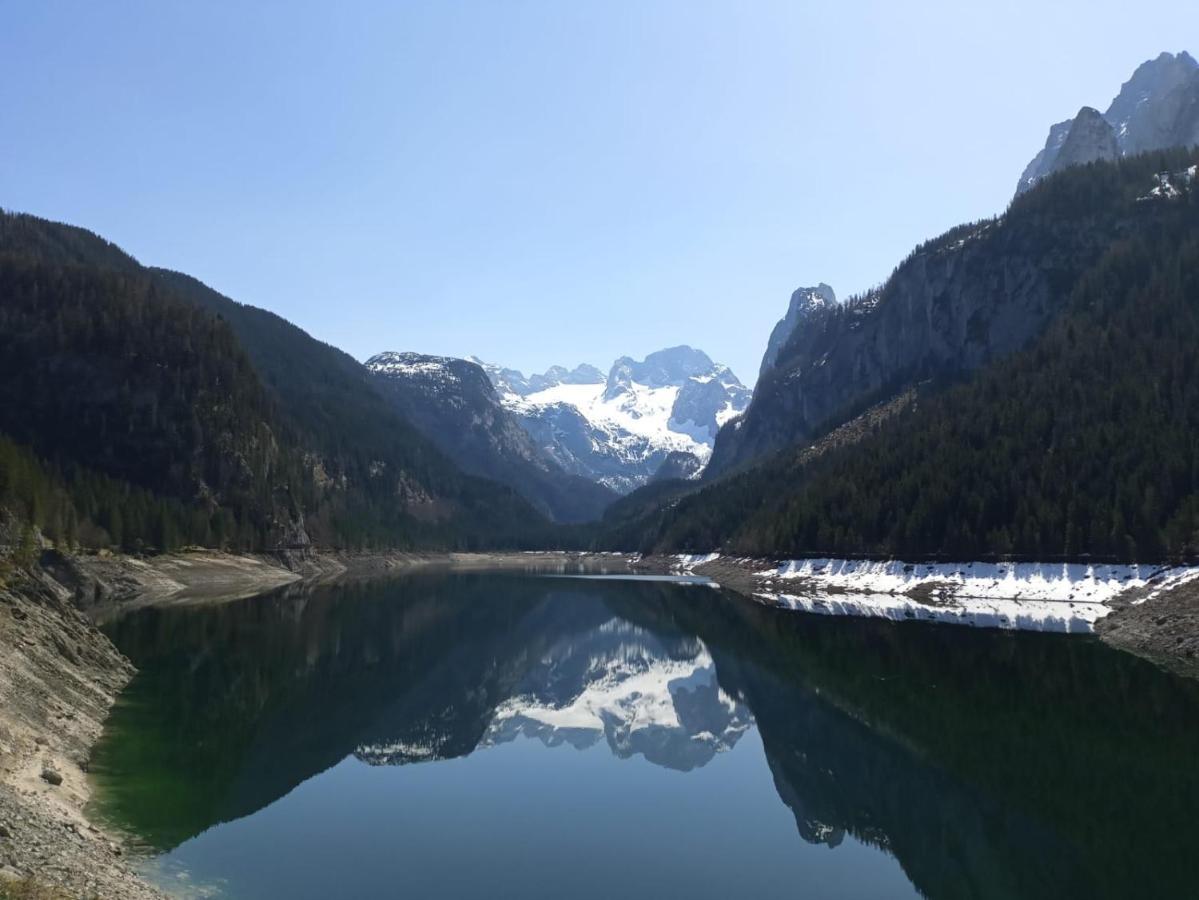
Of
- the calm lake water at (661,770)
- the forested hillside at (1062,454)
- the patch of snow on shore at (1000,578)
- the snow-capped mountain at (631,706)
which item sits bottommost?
the snow-capped mountain at (631,706)

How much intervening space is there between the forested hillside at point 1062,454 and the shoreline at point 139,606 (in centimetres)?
492

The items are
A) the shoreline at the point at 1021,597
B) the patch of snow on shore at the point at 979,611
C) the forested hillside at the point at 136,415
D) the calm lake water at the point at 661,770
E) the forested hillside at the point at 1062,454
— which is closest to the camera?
the calm lake water at the point at 661,770

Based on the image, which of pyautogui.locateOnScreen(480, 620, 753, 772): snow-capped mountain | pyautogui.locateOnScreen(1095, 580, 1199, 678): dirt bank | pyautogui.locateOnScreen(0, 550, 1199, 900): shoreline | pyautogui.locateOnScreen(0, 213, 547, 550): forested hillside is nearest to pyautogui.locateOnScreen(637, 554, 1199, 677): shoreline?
pyautogui.locateOnScreen(1095, 580, 1199, 678): dirt bank

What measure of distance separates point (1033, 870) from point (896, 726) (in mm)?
19732

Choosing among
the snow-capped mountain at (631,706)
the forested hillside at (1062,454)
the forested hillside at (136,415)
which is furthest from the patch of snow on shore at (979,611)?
the forested hillside at (136,415)

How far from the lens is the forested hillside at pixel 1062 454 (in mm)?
98812

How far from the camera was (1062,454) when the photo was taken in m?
114

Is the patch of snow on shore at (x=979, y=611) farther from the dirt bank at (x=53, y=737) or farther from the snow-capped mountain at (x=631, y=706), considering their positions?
the dirt bank at (x=53, y=737)

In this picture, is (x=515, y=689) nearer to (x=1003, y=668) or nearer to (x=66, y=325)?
(x=1003, y=668)

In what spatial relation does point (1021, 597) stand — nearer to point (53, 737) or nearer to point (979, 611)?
point (979, 611)

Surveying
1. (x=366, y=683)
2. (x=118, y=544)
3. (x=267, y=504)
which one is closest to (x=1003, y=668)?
(x=366, y=683)

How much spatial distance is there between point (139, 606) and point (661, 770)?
243 ft

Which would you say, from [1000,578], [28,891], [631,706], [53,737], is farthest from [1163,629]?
[28,891]

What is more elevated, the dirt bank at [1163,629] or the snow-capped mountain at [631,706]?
the dirt bank at [1163,629]
